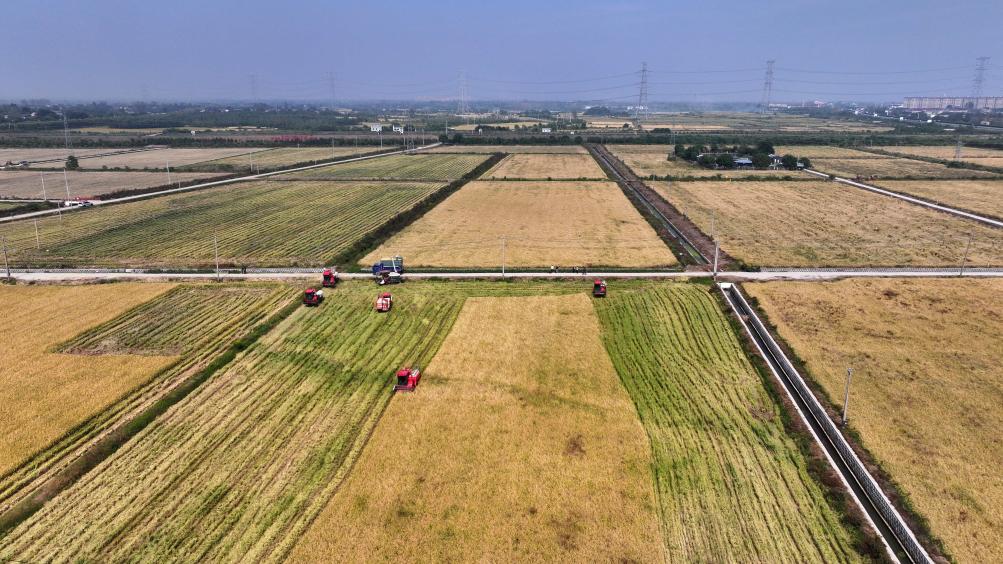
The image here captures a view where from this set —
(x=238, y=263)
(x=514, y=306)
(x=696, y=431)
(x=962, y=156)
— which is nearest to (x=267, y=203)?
(x=238, y=263)

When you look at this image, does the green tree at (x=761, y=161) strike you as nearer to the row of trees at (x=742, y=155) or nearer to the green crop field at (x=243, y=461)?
the row of trees at (x=742, y=155)

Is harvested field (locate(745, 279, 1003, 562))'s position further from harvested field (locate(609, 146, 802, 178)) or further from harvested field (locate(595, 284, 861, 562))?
Answer: harvested field (locate(609, 146, 802, 178))

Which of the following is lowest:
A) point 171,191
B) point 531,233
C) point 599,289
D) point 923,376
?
point 923,376

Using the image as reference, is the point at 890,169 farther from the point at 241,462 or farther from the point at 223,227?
the point at 241,462

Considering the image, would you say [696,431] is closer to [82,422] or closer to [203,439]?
[203,439]

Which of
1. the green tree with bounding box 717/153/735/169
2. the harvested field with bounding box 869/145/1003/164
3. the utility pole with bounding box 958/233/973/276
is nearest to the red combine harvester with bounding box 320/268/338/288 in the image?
the utility pole with bounding box 958/233/973/276

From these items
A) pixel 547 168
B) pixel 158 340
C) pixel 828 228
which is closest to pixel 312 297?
pixel 158 340
